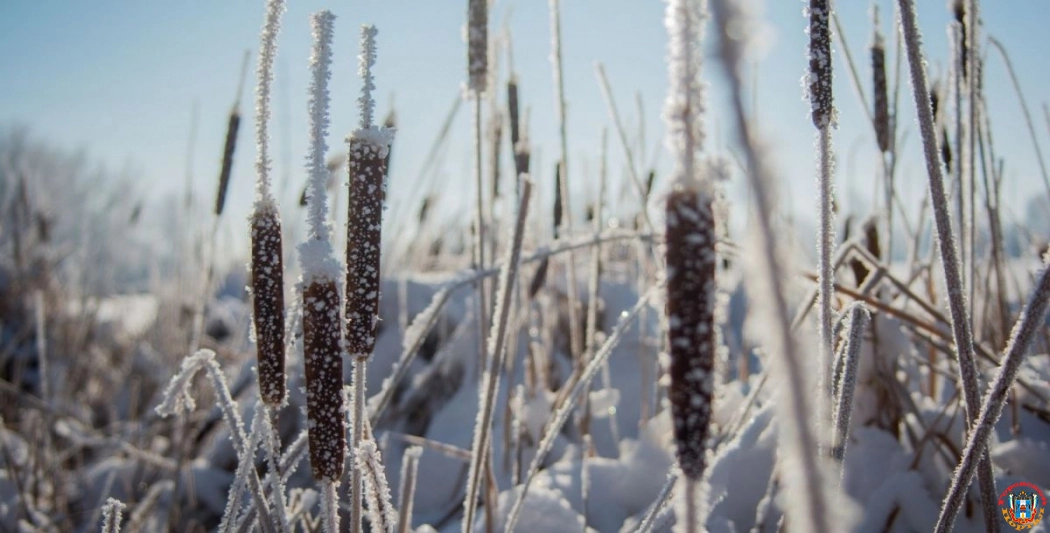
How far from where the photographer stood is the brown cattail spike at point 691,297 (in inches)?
11.9

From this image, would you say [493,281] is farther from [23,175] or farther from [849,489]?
[23,175]

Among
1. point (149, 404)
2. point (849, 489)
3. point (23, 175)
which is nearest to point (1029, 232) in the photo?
point (849, 489)

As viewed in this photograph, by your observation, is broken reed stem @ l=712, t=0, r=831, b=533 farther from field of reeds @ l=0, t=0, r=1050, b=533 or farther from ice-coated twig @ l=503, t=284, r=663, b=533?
ice-coated twig @ l=503, t=284, r=663, b=533

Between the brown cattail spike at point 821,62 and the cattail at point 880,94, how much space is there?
60cm

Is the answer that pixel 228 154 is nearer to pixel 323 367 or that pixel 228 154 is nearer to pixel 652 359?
pixel 323 367

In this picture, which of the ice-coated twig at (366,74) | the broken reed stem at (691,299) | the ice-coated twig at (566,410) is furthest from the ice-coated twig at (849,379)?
the ice-coated twig at (366,74)

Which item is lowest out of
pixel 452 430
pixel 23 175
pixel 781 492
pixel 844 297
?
pixel 452 430

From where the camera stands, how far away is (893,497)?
3.02 ft

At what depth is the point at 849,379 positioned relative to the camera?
0.58m

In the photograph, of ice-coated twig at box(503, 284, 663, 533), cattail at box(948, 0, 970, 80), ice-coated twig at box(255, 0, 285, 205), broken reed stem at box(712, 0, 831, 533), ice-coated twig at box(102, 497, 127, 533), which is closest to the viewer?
broken reed stem at box(712, 0, 831, 533)

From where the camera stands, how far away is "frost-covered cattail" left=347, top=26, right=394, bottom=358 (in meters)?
0.48

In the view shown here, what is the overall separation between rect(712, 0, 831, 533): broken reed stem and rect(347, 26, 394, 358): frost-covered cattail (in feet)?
1.00

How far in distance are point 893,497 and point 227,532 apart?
0.81m

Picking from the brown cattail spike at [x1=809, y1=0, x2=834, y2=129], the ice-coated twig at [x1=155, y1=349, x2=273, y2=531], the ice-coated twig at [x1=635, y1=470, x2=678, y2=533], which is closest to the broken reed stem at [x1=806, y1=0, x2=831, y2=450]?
the brown cattail spike at [x1=809, y1=0, x2=834, y2=129]
